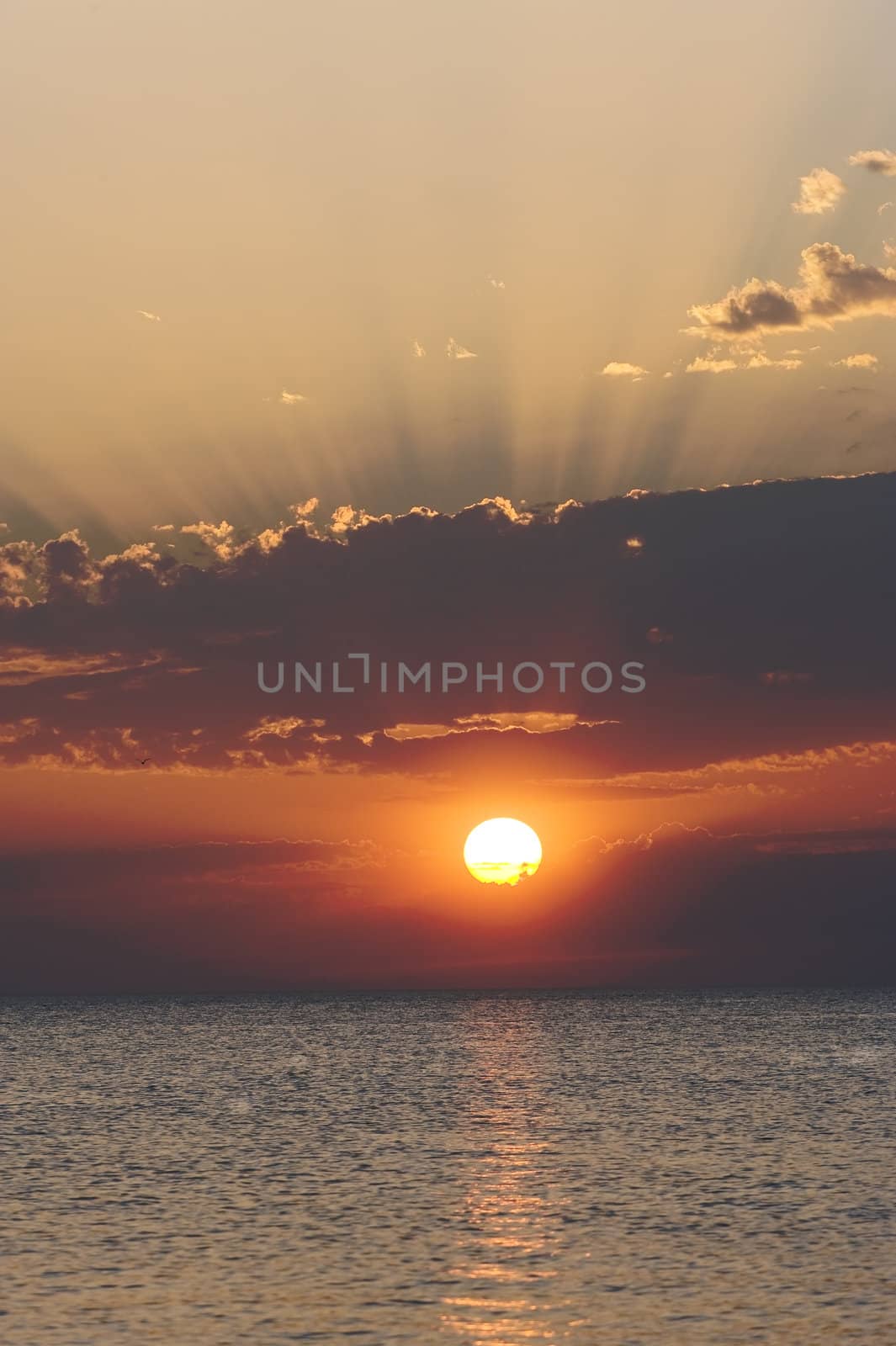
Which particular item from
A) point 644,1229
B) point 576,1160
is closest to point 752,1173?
point 576,1160

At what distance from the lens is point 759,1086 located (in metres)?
131

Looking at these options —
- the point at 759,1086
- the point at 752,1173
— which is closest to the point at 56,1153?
the point at 752,1173

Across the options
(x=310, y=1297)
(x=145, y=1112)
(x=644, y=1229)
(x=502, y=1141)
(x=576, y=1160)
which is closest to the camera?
(x=310, y=1297)

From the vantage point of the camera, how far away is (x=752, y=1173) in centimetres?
7431

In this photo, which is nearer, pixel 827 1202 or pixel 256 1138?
pixel 827 1202

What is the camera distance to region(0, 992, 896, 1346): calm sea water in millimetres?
43562

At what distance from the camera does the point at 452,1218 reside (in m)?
60.8

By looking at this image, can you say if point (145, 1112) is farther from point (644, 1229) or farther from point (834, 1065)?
point (834, 1065)

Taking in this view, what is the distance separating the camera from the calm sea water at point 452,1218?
1715 inches

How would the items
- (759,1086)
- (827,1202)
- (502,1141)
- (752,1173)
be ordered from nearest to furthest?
(827,1202)
(752,1173)
(502,1141)
(759,1086)

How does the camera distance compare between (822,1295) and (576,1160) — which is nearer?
(822,1295)

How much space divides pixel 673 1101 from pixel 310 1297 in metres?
72.1

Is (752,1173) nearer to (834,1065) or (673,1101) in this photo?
(673,1101)

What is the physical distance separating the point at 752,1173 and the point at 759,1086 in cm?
5871
